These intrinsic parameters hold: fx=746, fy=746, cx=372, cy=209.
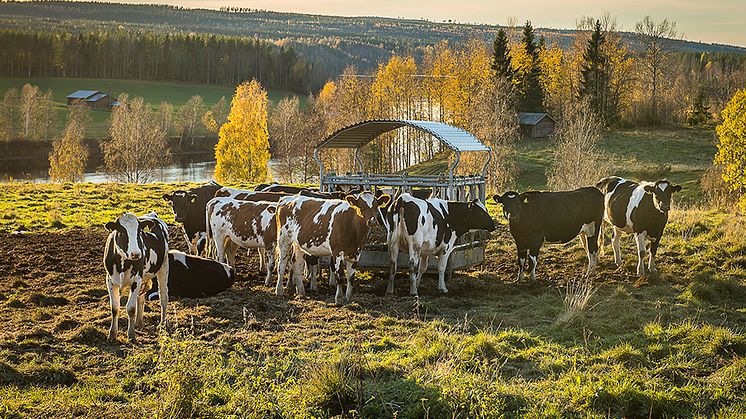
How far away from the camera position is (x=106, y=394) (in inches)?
312

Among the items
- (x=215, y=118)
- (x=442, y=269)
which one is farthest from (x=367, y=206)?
(x=215, y=118)

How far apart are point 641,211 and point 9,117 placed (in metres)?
81.0

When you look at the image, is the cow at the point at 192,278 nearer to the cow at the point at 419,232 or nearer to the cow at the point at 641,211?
the cow at the point at 419,232

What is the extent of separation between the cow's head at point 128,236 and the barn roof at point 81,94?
106m

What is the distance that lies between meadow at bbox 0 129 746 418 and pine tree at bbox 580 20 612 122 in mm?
51814

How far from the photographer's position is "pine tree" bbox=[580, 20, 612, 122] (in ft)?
220

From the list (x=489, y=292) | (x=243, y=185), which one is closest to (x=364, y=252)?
(x=489, y=292)

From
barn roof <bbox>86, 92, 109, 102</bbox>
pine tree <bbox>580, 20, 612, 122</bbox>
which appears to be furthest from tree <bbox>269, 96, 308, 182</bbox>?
barn roof <bbox>86, 92, 109, 102</bbox>

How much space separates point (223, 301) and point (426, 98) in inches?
2081

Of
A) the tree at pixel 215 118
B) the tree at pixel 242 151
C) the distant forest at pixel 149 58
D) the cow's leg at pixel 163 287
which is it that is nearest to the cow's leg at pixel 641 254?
the cow's leg at pixel 163 287

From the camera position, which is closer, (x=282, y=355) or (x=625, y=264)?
(x=282, y=355)

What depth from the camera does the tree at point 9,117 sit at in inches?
3103

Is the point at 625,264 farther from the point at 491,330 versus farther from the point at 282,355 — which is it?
the point at 282,355

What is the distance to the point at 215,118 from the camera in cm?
9875
